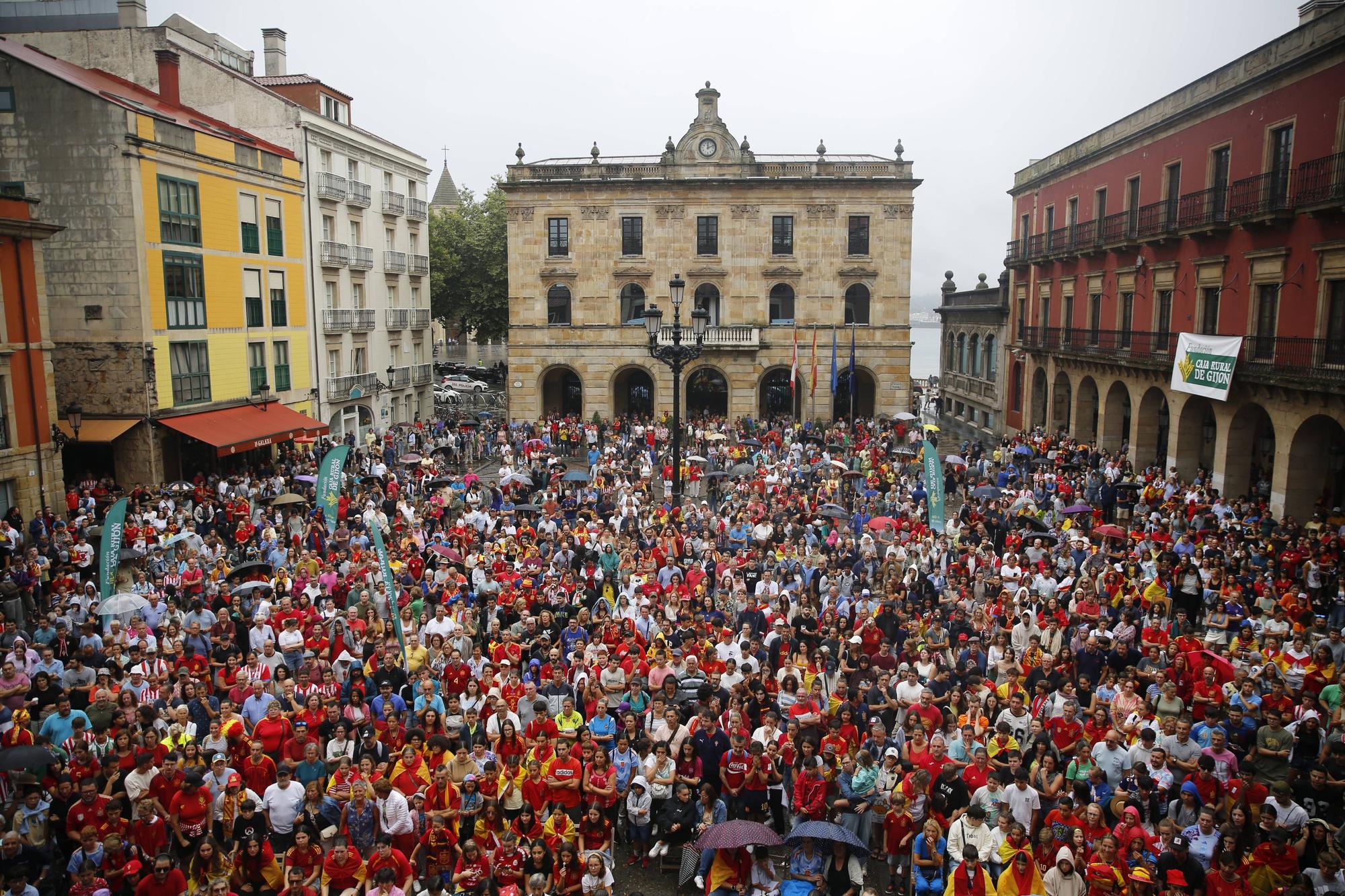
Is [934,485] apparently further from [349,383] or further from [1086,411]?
[349,383]

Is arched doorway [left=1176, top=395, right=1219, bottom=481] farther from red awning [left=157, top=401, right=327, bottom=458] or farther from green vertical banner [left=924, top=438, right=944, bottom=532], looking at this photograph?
red awning [left=157, top=401, right=327, bottom=458]

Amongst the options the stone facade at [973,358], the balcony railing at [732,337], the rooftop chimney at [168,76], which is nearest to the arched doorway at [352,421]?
the rooftop chimney at [168,76]

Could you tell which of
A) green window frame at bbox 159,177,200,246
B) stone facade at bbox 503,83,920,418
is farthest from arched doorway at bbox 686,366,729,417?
green window frame at bbox 159,177,200,246

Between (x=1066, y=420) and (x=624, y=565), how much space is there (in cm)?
2462

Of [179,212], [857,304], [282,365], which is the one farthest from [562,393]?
[179,212]

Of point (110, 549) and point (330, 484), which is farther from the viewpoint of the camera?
point (330, 484)

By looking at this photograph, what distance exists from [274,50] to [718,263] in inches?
829

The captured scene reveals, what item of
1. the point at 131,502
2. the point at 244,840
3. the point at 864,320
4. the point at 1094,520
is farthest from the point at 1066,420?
the point at 244,840

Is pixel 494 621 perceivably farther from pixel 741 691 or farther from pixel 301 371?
pixel 301 371

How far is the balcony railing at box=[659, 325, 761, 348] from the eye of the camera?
40.5m

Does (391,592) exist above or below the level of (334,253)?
below

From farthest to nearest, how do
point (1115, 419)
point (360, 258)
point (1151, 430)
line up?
point (360, 258)
point (1115, 419)
point (1151, 430)

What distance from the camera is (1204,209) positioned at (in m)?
25.1

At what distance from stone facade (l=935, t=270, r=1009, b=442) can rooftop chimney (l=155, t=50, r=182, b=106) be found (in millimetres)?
33460
